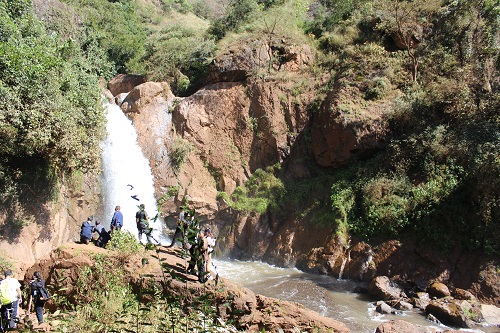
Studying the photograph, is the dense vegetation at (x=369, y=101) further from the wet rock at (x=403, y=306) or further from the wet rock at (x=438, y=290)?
the wet rock at (x=403, y=306)

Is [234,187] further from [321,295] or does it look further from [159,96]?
[321,295]

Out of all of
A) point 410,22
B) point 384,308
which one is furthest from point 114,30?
point 384,308

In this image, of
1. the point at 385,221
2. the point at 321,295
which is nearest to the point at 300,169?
the point at 385,221

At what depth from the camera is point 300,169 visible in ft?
70.6

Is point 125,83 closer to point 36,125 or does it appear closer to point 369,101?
point 36,125

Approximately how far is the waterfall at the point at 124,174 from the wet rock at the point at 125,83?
547 cm

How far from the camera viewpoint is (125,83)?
27.5 meters

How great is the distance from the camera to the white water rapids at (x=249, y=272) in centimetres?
1288

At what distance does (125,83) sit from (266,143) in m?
11.3

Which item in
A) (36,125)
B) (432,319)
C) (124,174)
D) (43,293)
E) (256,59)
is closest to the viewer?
(43,293)

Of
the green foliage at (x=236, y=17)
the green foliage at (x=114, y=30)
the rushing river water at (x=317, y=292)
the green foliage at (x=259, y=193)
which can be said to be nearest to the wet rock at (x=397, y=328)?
the rushing river water at (x=317, y=292)

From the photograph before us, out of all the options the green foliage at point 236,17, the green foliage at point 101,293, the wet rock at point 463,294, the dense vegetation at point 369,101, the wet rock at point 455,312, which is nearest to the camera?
the green foliage at point 101,293

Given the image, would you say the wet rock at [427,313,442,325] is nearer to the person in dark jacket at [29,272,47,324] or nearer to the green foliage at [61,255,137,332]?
the green foliage at [61,255,137,332]

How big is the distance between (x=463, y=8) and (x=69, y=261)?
2204 cm
